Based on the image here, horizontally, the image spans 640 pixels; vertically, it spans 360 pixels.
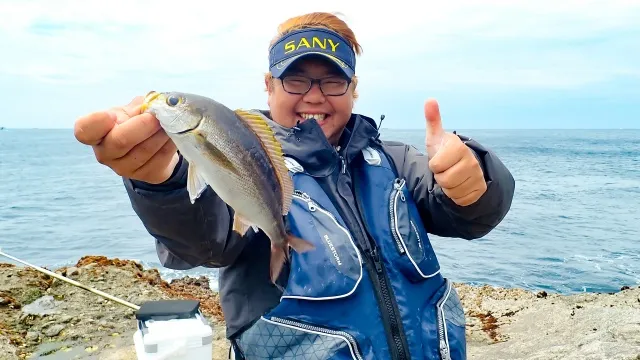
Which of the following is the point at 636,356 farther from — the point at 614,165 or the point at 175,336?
the point at 614,165

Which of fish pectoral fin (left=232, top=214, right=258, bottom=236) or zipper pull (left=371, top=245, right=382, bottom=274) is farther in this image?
zipper pull (left=371, top=245, right=382, bottom=274)

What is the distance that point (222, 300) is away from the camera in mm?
2947

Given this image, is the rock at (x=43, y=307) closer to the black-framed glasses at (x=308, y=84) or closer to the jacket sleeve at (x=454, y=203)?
the black-framed glasses at (x=308, y=84)

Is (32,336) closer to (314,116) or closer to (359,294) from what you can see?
(314,116)

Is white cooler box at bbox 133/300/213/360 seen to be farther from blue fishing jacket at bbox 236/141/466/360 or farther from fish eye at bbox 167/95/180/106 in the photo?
fish eye at bbox 167/95/180/106

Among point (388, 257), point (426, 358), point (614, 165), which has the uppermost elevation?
point (388, 257)

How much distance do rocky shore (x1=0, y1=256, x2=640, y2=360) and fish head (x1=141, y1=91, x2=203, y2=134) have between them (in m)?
4.04

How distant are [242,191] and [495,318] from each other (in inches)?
252

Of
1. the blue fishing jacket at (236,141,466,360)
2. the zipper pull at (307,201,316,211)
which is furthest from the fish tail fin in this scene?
the zipper pull at (307,201,316,211)

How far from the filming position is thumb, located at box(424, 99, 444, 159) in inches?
101

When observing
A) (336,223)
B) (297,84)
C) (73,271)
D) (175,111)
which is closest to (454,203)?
(336,223)

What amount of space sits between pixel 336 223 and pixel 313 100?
83 cm

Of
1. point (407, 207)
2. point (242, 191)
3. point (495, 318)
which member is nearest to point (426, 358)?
point (407, 207)

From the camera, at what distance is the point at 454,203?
296cm
